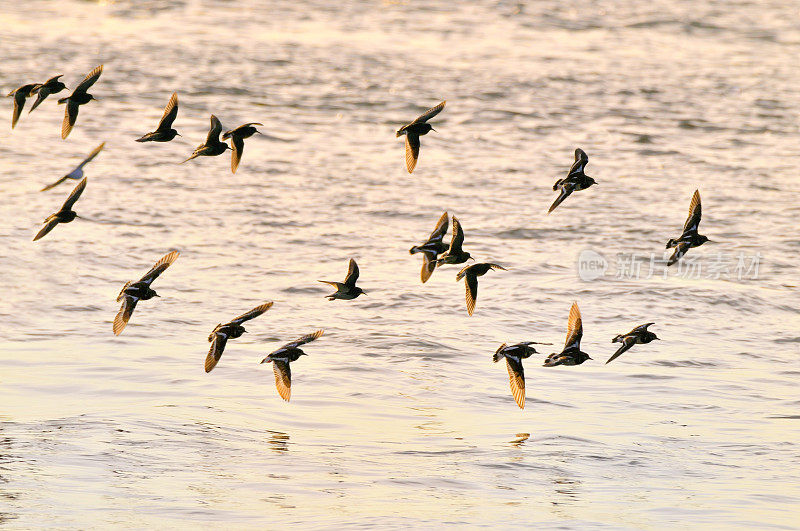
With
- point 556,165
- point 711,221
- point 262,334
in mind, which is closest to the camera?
point 262,334

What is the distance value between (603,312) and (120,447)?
696cm

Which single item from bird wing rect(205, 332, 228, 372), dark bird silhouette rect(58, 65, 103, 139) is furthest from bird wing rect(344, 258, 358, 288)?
dark bird silhouette rect(58, 65, 103, 139)

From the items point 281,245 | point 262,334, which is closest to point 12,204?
point 281,245

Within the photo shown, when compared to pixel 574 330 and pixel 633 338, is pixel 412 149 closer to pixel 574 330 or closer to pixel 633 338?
pixel 574 330

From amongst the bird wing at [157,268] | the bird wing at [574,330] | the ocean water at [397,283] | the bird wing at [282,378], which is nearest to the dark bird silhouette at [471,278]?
the bird wing at [574,330]

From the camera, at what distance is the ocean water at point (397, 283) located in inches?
396

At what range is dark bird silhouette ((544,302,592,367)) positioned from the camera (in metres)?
10.5

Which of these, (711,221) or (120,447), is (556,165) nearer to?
(711,221)

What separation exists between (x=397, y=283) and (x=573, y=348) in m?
5.99

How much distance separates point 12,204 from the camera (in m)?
18.6

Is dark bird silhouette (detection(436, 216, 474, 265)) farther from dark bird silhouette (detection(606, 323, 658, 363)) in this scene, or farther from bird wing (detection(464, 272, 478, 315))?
dark bird silhouette (detection(606, 323, 658, 363))

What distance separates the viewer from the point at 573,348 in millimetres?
10508

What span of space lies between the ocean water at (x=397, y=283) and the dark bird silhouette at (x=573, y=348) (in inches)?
33.7

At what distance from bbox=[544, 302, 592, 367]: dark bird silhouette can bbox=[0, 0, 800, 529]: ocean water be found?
86cm
